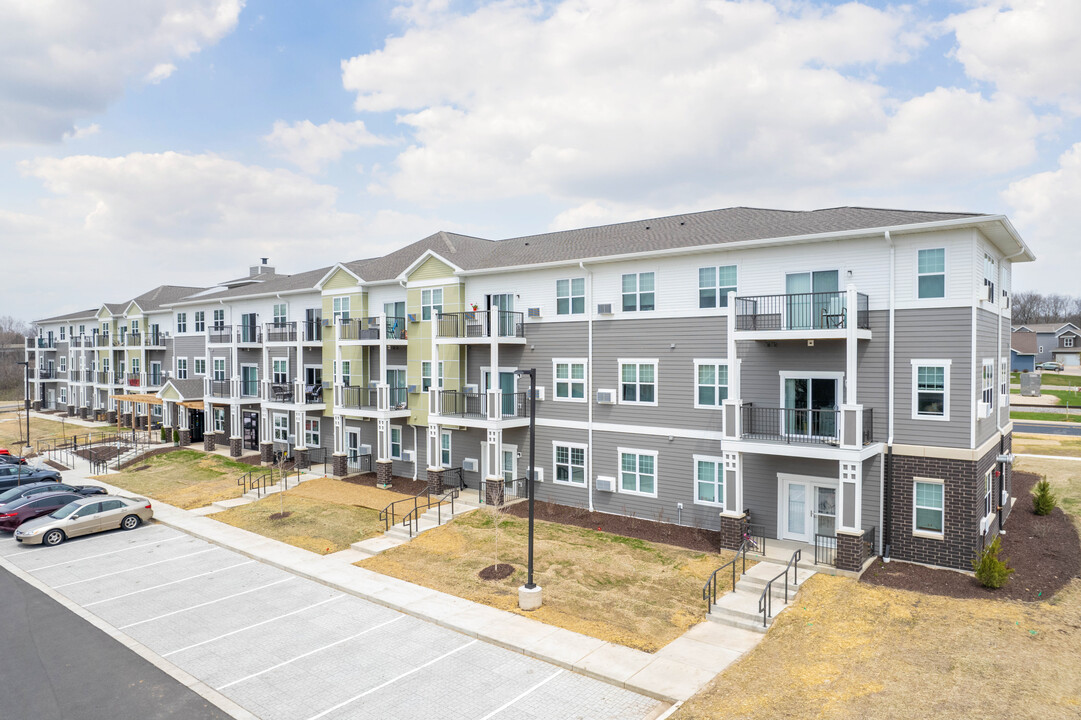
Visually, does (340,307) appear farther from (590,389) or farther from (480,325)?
(590,389)

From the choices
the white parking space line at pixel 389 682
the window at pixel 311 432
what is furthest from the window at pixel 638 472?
the window at pixel 311 432

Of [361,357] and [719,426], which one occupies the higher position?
[361,357]

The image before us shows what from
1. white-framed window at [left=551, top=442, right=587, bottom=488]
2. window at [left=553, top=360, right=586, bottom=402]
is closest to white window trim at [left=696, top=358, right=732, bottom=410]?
window at [left=553, top=360, right=586, bottom=402]

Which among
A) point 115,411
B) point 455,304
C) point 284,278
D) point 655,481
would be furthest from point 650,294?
point 115,411

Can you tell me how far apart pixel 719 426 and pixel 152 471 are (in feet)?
98.2

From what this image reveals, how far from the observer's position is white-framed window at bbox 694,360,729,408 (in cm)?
2075

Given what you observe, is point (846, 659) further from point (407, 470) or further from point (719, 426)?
point (407, 470)

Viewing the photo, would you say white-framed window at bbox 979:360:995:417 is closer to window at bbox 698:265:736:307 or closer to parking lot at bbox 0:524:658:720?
window at bbox 698:265:736:307

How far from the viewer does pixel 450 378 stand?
91.0ft

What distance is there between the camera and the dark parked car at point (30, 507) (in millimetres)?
23562

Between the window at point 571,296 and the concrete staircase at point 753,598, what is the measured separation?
440 inches

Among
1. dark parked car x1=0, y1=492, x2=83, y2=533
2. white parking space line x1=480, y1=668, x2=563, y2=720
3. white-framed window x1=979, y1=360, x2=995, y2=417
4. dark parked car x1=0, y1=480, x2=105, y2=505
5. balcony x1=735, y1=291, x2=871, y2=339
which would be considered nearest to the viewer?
white parking space line x1=480, y1=668, x2=563, y2=720

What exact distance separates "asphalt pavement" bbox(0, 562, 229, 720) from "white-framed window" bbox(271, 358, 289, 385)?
21.7 metres

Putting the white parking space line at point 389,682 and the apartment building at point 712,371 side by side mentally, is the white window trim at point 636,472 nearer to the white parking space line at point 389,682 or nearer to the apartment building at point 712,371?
the apartment building at point 712,371
